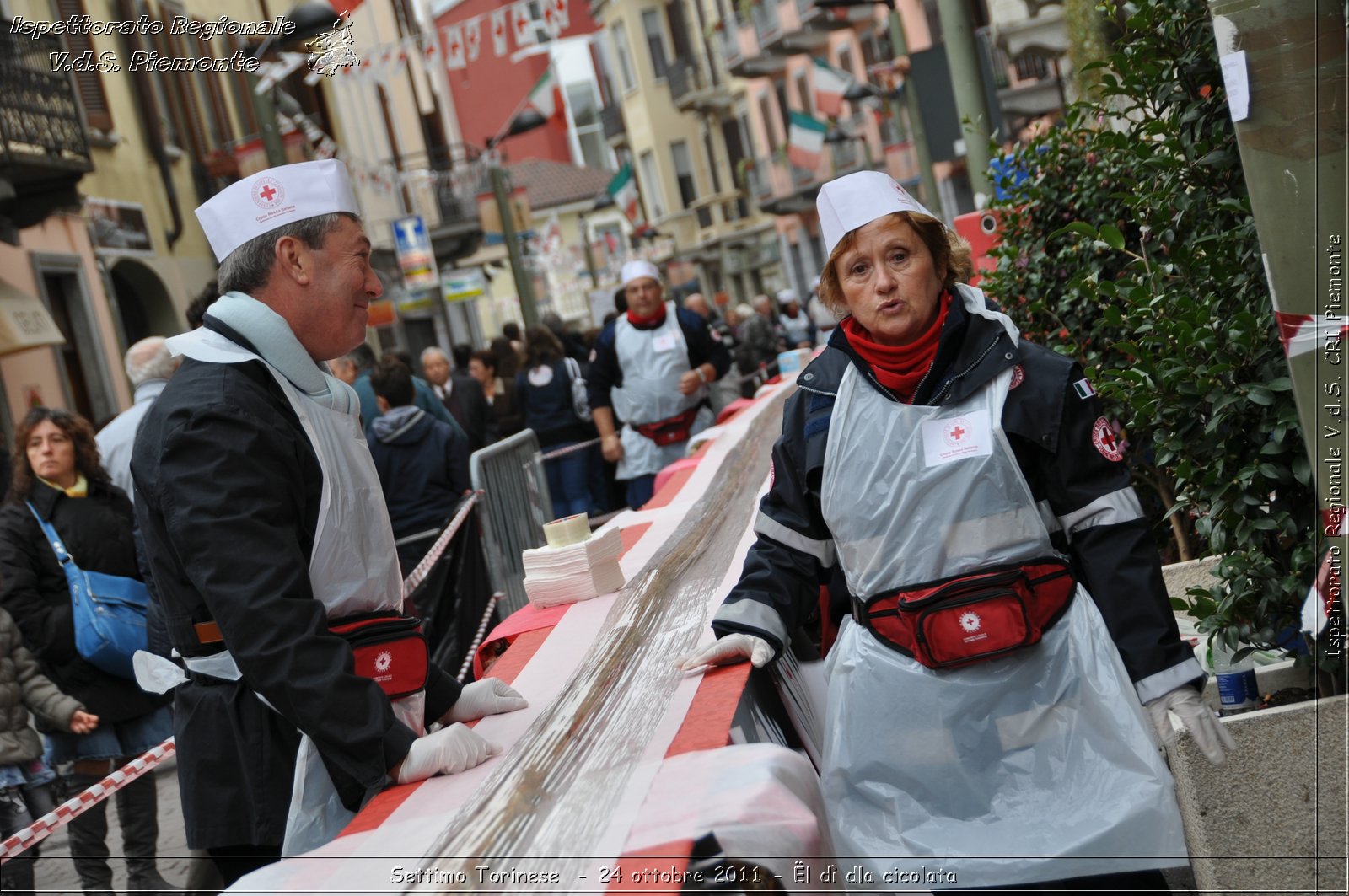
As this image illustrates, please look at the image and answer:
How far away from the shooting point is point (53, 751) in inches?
254

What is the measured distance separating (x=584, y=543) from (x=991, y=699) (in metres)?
2.08

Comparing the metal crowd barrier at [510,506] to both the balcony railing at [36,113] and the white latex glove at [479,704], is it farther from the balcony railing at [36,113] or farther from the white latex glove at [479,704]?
the balcony railing at [36,113]

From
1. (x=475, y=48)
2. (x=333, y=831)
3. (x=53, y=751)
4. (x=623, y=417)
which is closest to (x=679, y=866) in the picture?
(x=333, y=831)

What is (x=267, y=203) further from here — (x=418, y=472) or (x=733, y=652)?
(x=418, y=472)

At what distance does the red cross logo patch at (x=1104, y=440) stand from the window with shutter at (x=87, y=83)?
48.9 feet

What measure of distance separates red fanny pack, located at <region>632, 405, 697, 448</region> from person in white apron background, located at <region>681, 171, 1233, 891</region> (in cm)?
666

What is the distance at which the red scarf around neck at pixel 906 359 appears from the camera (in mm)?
3137

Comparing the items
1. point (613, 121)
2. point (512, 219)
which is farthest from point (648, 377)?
point (613, 121)

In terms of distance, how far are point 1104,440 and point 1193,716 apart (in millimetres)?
554

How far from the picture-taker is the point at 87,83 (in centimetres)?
1720

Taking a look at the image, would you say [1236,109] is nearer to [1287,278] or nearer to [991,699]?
[1287,278]

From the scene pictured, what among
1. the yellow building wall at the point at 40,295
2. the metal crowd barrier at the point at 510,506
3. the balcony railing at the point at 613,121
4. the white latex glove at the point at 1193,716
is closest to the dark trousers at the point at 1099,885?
the white latex glove at the point at 1193,716

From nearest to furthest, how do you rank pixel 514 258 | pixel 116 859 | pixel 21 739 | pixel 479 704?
1. pixel 479 704
2. pixel 21 739
3. pixel 116 859
4. pixel 514 258

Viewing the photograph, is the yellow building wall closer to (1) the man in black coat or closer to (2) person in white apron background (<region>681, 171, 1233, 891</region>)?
(1) the man in black coat
